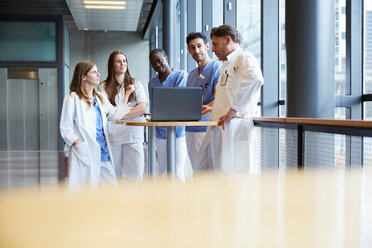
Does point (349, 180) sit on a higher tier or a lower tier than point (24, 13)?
lower

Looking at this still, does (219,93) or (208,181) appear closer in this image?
(208,181)

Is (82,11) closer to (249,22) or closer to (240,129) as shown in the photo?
(249,22)

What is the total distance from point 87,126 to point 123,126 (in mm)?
571

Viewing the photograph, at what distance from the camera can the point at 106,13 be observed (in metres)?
12.0

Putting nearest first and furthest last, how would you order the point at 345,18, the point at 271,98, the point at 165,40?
1. the point at 345,18
2. the point at 271,98
3. the point at 165,40

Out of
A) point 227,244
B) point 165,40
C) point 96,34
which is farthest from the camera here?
point 96,34

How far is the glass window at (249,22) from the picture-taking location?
6191mm

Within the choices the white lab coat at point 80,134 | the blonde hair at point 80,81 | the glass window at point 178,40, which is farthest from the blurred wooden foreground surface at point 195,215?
the glass window at point 178,40

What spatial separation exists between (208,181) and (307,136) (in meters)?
2.63

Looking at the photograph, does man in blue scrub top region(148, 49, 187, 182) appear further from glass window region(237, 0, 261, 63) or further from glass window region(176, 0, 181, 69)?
glass window region(176, 0, 181, 69)

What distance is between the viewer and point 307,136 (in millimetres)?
3041

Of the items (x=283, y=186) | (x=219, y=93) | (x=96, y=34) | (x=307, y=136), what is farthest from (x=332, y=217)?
(x=96, y=34)

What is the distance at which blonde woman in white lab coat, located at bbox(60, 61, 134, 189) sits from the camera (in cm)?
385

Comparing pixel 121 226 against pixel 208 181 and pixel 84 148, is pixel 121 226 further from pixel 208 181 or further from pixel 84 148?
pixel 84 148
